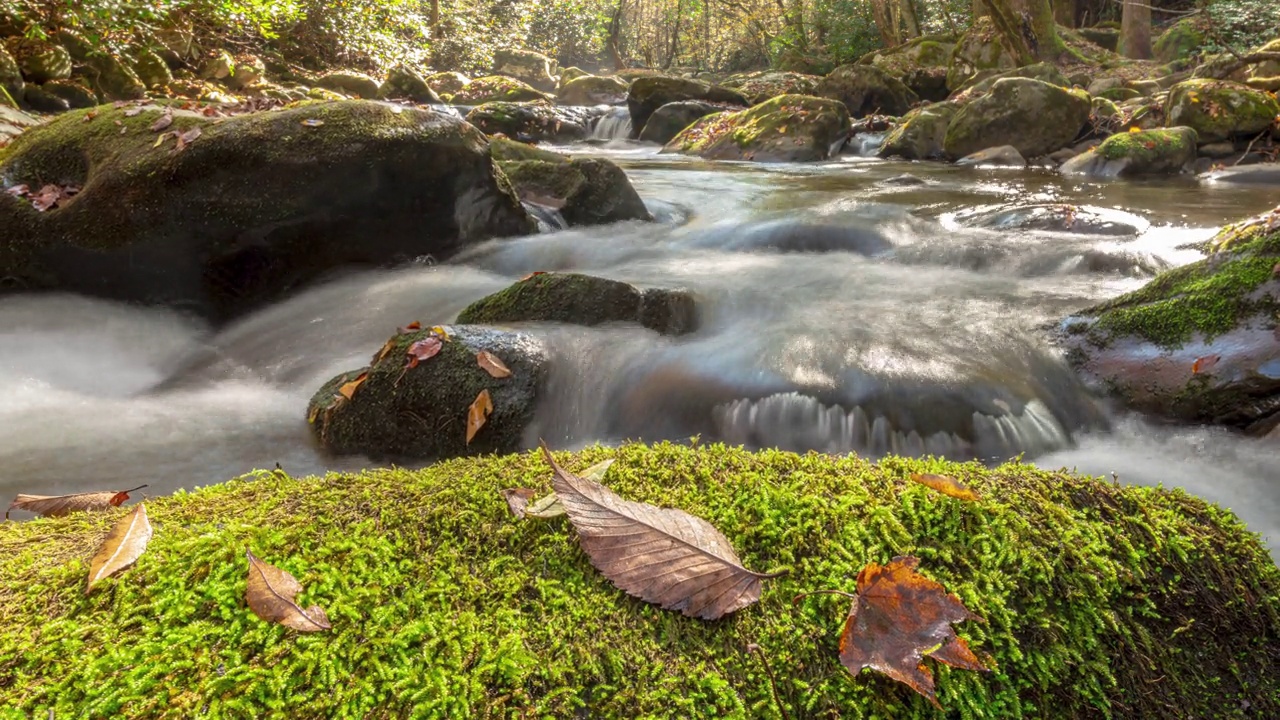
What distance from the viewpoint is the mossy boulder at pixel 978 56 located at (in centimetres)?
1709

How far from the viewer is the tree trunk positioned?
19.3 meters

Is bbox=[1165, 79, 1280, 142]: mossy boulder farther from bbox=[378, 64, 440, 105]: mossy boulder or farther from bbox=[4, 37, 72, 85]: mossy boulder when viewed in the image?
bbox=[4, 37, 72, 85]: mossy boulder

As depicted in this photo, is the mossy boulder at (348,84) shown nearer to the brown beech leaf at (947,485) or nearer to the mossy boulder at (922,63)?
the mossy boulder at (922,63)

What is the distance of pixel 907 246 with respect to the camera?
6.40 metres

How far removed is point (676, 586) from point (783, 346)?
3.01 metres

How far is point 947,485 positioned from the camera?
4.79ft

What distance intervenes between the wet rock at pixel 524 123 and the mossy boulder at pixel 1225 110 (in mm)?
12821

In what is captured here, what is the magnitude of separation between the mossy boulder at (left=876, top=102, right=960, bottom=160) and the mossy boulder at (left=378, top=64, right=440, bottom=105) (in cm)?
1202

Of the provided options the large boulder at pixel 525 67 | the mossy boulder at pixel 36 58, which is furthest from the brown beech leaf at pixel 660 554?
the large boulder at pixel 525 67

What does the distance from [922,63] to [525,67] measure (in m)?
21.2

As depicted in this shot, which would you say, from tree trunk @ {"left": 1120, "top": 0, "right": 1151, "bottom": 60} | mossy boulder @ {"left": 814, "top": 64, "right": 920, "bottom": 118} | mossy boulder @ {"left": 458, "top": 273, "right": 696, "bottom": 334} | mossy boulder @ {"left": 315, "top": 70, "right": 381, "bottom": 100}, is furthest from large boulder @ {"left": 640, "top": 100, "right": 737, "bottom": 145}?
mossy boulder @ {"left": 458, "top": 273, "right": 696, "bottom": 334}

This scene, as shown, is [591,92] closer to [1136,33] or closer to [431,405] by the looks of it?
[1136,33]

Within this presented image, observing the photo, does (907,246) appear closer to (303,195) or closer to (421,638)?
(303,195)

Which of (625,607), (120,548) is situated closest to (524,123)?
(120,548)
